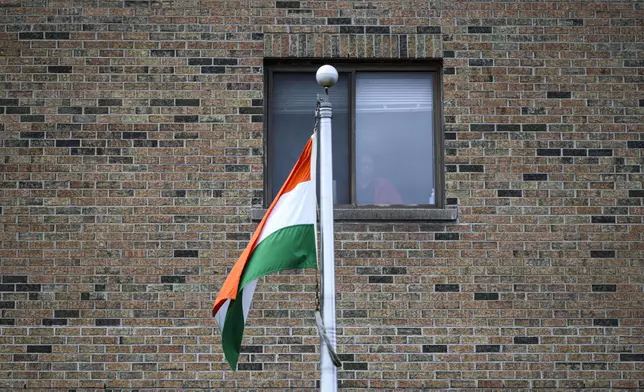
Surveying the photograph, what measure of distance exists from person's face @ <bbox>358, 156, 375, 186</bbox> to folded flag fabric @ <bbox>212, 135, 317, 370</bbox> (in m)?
2.39

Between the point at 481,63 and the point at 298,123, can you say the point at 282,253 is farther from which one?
the point at 481,63

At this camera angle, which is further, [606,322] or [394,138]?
[394,138]

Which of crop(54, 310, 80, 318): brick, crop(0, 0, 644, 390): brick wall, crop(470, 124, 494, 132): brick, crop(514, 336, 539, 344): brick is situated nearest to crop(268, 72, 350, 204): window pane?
crop(0, 0, 644, 390): brick wall

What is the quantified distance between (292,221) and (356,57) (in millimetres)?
2893

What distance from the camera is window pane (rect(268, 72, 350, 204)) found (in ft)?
29.5

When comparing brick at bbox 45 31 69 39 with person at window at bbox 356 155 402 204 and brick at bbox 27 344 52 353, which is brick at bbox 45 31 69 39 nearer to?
brick at bbox 27 344 52 353

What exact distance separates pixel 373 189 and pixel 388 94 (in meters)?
0.94

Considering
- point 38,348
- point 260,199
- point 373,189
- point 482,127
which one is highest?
point 482,127

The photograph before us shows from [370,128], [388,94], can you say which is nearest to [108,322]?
[370,128]

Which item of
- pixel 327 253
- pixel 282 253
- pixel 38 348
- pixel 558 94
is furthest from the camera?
pixel 558 94

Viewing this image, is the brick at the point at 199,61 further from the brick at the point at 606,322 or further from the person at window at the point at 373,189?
the brick at the point at 606,322

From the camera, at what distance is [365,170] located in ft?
29.5

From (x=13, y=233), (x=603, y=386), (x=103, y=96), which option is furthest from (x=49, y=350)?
(x=603, y=386)

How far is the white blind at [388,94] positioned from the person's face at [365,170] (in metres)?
0.49
